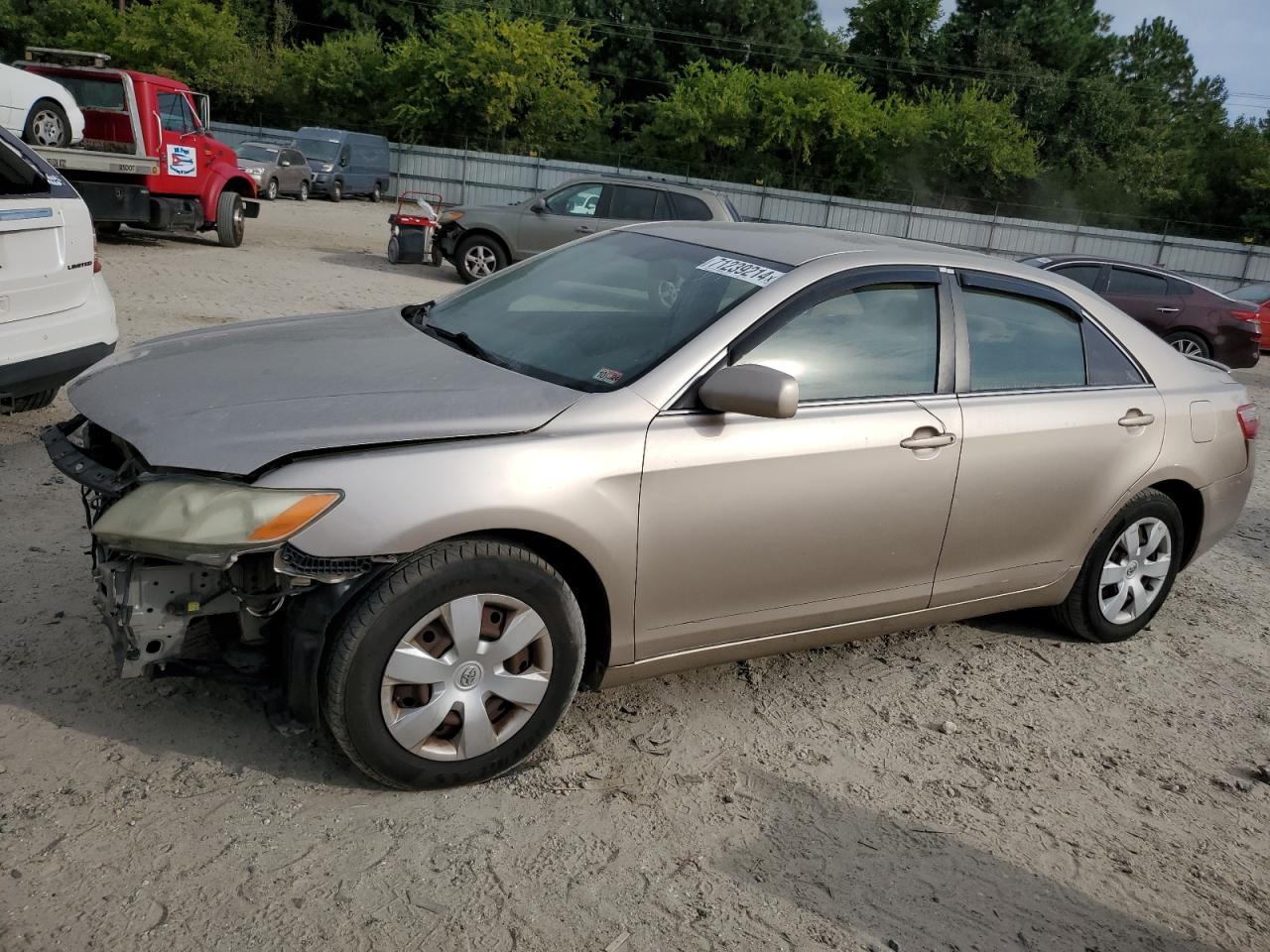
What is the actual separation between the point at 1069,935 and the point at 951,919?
→ 1.03 ft

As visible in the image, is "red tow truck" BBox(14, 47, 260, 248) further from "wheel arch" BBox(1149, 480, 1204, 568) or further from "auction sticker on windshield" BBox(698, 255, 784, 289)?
"wheel arch" BBox(1149, 480, 1204, 568)

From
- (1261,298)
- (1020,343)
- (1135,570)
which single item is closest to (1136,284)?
(1261,298)

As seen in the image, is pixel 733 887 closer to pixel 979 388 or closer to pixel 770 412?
pixel 770 412

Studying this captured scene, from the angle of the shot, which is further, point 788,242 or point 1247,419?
point 1247,419

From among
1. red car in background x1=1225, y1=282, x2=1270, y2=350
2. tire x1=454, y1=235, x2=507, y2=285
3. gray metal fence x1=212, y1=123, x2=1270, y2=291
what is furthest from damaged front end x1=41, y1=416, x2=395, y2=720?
gray metal fence x1=212, y1=123, x2=1270, y2=291

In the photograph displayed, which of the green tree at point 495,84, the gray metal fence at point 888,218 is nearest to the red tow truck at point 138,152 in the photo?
the gray metal fence at point 888,218

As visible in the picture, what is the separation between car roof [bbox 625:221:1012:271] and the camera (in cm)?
395

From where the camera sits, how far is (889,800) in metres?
3.44

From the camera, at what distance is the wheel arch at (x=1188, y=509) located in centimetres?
478

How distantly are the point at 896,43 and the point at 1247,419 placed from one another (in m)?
53.0

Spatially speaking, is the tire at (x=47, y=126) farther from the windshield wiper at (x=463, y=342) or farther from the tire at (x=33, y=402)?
the windshield wiper at (x=463, y=342)

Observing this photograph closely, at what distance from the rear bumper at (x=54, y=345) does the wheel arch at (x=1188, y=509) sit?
512 centimetres

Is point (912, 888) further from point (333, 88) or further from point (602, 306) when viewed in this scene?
point (333, 88)

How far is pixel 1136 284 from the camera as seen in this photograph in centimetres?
1437
